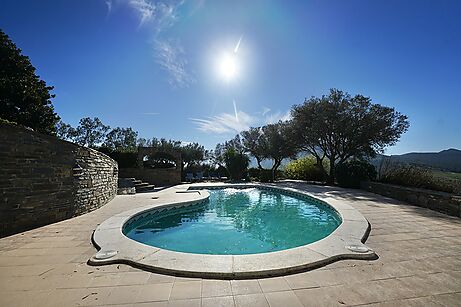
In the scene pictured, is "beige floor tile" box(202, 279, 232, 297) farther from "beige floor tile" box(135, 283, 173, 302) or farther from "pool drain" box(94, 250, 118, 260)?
"pool drain" box(94, 250, 118, 260)

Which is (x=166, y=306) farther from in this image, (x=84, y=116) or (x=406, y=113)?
(x=84, y=116)

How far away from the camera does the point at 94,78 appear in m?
10.0

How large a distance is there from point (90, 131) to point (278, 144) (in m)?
31.7

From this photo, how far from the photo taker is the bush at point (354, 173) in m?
11.9

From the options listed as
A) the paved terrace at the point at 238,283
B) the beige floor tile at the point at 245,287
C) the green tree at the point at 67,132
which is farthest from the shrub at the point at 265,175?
the green tree at the point at 67,132

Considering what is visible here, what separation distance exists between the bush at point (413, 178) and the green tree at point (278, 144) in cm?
704

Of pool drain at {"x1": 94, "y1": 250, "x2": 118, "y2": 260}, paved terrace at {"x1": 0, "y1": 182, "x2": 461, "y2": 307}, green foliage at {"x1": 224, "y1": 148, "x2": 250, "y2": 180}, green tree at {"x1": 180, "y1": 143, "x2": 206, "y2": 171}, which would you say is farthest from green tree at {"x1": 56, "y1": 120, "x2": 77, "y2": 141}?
pool drain at {"x1": 94, "y1": 250, "x2": 118, "y2": 260}

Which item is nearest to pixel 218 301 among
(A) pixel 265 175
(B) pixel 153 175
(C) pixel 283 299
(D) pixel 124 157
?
(C) pixel 283 299

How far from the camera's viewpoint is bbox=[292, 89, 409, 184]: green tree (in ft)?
43.2

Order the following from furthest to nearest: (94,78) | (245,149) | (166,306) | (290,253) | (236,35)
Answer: (245,149) < (94,78) < (236,35) < (290,253) < (166,306)

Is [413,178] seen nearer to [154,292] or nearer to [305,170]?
[305,170]

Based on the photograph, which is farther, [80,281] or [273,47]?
[273,47]

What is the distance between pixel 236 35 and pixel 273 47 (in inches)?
97.5

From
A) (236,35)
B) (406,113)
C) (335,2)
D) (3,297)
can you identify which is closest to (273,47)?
(236,35)
